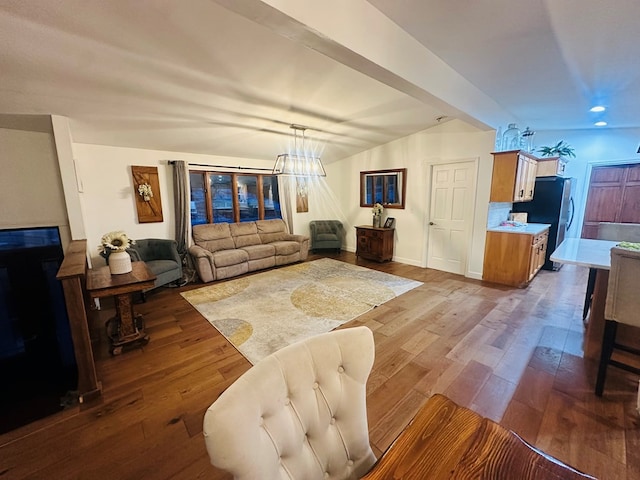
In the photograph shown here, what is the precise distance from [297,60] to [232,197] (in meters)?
3.56

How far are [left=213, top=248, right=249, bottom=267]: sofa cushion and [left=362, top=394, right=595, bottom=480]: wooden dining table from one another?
4130 mm

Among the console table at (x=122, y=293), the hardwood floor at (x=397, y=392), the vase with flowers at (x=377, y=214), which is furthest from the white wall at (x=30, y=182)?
the vase with flowers at (x=377, y=214)

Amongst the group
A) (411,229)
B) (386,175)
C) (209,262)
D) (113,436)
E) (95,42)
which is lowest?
(113,436)

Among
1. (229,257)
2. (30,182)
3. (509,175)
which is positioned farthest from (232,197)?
(509,175)

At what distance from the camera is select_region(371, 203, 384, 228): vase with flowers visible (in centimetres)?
561

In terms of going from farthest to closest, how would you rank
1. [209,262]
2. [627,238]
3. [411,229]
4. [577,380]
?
[411,229] < [209,262] < [627,238] < [577,380]

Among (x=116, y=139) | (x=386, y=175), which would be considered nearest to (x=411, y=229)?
(x=386, y=175)

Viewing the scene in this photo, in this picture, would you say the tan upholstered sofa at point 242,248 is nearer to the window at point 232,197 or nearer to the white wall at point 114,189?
the window at point 232,197

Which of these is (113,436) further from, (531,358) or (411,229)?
(411,229)

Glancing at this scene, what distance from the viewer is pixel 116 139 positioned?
3770 mm

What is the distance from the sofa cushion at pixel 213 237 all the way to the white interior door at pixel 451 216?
12.8ft

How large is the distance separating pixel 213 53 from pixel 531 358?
3.74 metres

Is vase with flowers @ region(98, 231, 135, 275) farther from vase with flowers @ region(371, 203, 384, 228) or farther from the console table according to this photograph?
vase with flowers @ region(371, 203, 384, 228)

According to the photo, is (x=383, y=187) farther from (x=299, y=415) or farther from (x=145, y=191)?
(x=299, y=415)
